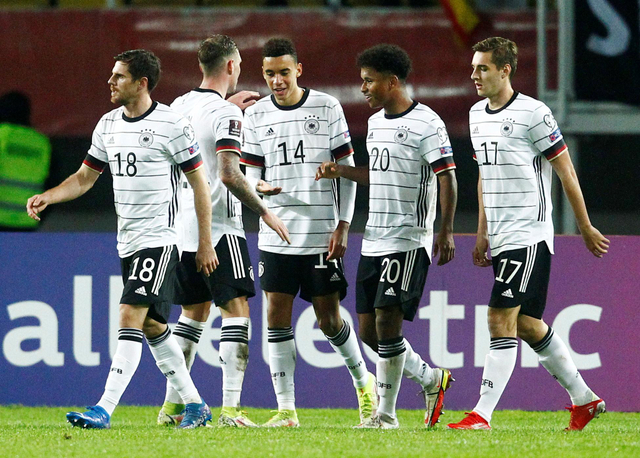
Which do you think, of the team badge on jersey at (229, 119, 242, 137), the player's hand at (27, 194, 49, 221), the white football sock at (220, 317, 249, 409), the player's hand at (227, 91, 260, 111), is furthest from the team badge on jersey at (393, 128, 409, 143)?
the player's hand at (27, 194, 49, 221)

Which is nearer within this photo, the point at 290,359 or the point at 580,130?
the point at 290,359

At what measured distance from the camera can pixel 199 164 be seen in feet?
19.0

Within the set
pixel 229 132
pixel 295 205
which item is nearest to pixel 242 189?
pixel 229 132

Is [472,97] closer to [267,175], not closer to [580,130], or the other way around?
[580,130]

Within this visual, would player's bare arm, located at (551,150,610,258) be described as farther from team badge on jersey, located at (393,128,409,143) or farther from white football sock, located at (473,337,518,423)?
team badge on jersey, located at (393,128,409,143)

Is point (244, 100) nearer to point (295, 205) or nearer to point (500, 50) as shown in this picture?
point (295, 205)

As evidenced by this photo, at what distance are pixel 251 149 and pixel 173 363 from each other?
124 cm

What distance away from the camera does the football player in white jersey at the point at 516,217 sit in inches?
228

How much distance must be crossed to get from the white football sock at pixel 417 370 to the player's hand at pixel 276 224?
89 cm

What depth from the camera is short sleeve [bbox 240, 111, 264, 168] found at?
6289 mm

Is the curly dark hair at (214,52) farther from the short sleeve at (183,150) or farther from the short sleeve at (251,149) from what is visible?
the short sleeve at (183,150)

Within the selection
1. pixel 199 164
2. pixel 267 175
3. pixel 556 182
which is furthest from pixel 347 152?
pixel 556 182

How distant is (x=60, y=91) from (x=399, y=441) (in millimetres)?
6424

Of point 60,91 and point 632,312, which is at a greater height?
point 60,91
